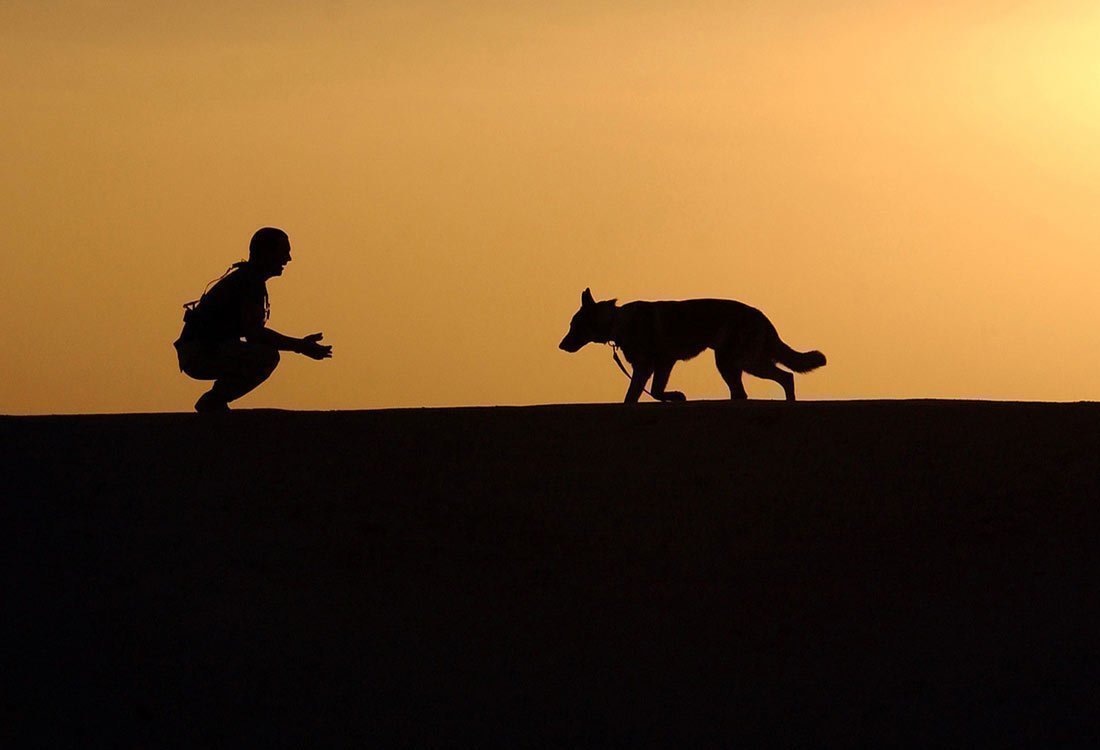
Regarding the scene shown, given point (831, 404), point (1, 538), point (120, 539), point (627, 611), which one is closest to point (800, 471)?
point (831, 404)

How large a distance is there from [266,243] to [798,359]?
5293 mm

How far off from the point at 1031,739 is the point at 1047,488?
1.67m

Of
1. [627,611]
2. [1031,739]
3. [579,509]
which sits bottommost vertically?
[1031,739]

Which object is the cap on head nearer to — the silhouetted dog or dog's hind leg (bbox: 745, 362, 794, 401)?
the silhouetted dog

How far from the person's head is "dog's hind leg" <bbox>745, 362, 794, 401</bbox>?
15.7 feet

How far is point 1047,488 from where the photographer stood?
26.3ft

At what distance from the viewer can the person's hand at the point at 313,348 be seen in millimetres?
9180

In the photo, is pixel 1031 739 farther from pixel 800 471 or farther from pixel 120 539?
pixel 120 539

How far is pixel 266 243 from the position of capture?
9.25 m

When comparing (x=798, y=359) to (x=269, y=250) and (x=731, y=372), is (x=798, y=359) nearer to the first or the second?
(x=731, y=372)

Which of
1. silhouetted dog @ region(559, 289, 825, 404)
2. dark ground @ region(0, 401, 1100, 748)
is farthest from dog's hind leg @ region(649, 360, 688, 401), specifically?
dark ground @ region(0, 401, 1100, 748)

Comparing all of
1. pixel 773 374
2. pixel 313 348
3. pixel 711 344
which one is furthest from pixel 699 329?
pixel 313 348

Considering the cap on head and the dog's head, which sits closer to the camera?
the cap on head

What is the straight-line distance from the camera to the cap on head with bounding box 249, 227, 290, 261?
9.25 metres
